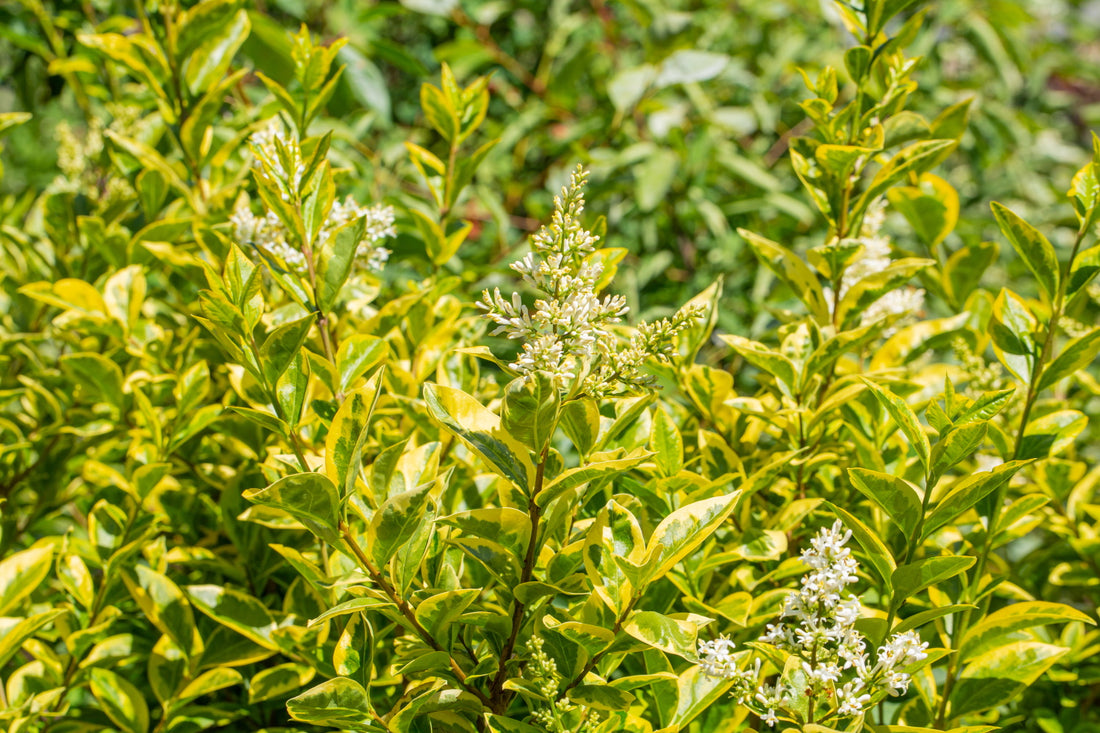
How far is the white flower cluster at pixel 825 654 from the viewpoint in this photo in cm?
66

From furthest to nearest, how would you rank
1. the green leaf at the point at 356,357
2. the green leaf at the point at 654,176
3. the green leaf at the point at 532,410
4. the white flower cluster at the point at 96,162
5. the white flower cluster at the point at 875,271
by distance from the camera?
the green leaf at the point at 654,176, the white flower cluster at the point at 96,162, the white flower cluster at the point at 875,271, the green leaf at the point at 356,357, the green leaf at the point at 532,410

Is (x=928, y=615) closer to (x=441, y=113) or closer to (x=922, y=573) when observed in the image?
(x=922, y=573)

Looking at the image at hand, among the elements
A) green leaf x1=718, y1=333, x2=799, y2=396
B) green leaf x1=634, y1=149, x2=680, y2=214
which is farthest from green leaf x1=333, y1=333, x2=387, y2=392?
green leaf x1=634, y1=149, x2=680, y2=214

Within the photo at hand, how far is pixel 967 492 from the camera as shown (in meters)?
0.69

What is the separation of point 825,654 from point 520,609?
0.24 m

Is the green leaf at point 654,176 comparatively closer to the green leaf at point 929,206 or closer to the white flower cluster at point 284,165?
the green leaf at point 929,206

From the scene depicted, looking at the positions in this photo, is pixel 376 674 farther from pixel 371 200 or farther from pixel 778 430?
pixel 371 200

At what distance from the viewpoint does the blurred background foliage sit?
1837mm

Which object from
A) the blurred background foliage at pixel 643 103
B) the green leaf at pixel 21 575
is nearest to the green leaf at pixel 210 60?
the blurred background foliage at pixel 643 103

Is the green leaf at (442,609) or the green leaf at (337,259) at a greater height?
the green leaf at (337,259)

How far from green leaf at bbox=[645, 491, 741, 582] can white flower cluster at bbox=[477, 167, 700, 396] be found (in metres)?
0.11

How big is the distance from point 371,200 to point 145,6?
448mm

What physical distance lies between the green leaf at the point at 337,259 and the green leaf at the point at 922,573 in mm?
530

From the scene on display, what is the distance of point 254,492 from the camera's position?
24.6 inches
